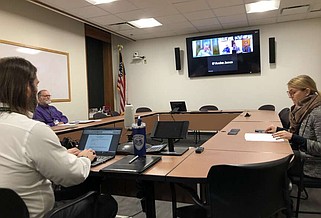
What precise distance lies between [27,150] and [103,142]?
2.56ft

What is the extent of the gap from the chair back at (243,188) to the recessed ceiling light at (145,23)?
5.10 metres

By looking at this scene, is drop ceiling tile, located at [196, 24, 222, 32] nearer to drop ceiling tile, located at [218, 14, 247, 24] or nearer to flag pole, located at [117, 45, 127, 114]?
drop ceiling tile, located at [218, 14, 247, 24]

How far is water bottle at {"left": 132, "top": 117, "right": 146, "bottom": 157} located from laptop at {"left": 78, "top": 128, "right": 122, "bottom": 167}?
0.47 ft

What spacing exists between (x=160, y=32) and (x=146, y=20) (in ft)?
3.57

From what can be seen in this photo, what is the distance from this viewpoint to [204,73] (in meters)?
A: 7.18

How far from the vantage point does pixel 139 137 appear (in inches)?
70.9

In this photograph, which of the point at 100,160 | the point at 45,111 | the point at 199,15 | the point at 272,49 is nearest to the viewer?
the point at 100,160

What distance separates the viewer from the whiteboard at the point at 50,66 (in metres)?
4.80

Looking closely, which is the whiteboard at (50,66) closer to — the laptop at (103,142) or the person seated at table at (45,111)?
the person seated at table at (45,111)

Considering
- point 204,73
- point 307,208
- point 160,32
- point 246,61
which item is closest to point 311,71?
point 246,61

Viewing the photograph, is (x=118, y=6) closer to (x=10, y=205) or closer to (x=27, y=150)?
(x=27, y=150)

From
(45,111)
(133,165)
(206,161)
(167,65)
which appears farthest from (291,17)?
(133,165)

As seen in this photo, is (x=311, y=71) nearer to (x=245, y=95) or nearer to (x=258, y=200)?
(x=245, y=95)

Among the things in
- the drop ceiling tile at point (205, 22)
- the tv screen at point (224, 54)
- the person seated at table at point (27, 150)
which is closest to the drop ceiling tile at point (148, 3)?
the drop ceiling tile at point (205, 22)
